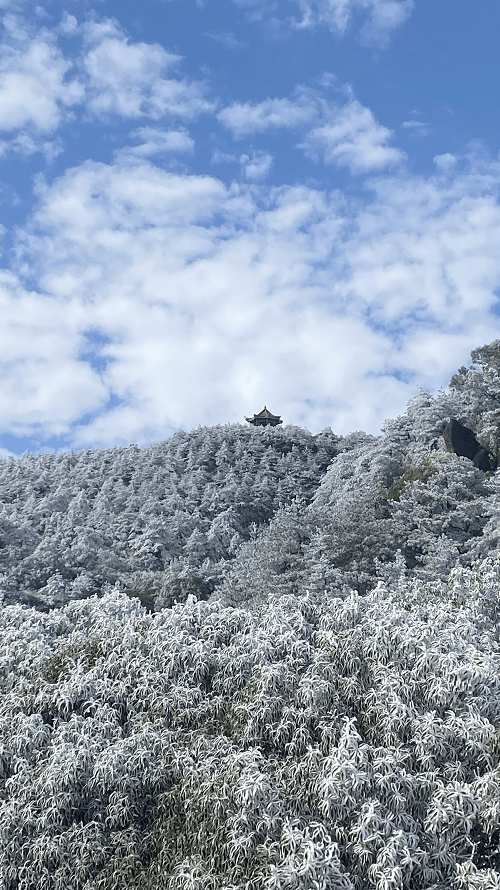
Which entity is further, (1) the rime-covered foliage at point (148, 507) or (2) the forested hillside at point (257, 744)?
(1) the rime-covered foliage at point (148, 507)

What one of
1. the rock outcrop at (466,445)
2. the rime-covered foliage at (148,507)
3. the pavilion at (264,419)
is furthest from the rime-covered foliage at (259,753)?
the pavilion at (264,419)

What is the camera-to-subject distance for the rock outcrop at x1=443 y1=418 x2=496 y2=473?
113 feet

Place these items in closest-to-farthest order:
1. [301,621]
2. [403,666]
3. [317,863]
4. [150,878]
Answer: [317,863]
[150,878]
[403,666]
[301,621]

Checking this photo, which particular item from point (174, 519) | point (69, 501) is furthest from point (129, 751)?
point (69, 501)

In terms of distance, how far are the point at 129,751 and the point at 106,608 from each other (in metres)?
6.16

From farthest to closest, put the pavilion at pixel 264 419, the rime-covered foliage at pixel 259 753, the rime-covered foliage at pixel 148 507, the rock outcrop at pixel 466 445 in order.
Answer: the pavilion at pixel 264 419, the rime-covered foliage at pixel 148 507, the rock outcrop at pixel 466 445, the rime-covered foliage at pixel 259 753

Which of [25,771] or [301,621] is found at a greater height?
[301,621]

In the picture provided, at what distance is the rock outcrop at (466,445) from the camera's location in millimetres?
34344

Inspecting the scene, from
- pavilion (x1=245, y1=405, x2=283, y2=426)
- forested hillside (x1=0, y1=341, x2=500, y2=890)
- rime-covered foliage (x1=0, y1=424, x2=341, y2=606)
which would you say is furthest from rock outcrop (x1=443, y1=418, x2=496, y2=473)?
pavilion (x1=245, y1=405, x2=283, y2=426)

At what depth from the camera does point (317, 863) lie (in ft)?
31.8

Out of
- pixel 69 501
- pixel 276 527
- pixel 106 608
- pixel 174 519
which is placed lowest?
pixel 106 608

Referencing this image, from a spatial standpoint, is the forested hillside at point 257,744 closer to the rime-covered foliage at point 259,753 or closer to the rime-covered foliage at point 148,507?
the rime-covered foliage at point 259,753

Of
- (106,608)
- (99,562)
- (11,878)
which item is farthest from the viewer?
(99,562)

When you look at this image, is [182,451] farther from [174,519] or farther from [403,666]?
[403,666]
